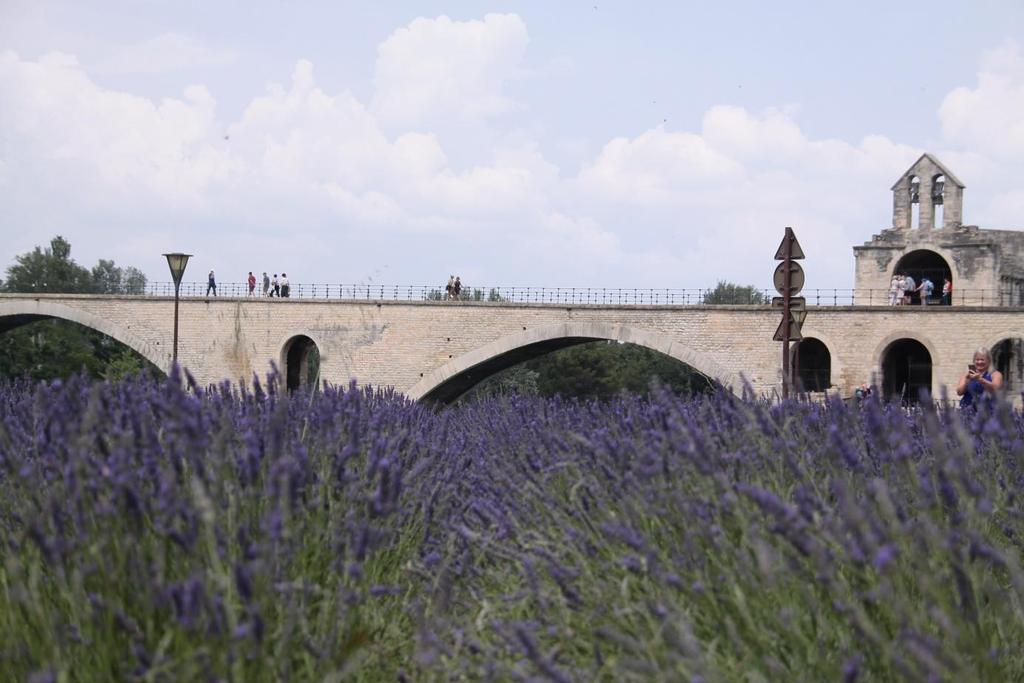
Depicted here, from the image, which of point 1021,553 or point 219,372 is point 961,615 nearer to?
point 1021,553

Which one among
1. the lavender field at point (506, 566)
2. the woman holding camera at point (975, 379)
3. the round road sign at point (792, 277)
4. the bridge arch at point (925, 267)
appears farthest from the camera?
the bridge arch at point (925, 267)

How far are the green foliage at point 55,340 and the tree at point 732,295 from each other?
37555 mm

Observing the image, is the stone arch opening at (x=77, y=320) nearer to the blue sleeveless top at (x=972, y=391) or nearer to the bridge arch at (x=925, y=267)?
the bridge arch at (x=925, y=267)

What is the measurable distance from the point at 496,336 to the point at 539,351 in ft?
7.78

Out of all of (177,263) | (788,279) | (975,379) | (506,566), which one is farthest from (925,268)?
(506,566)

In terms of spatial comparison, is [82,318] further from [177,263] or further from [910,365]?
[910,365]

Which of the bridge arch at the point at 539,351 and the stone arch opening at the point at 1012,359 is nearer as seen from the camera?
the stone arch opening at the point at 1012,359

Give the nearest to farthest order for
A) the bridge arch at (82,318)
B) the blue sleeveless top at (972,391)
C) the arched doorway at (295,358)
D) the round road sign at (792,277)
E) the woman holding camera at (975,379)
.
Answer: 1. the woman holding camera at (975,379)
2. the blue sleeveless top at (972,391)
3. the round road sign at (792,277)
4. the arched doorway at (295,358)
5. the bridge arch at (82,318)

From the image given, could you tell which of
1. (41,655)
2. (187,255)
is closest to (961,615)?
(41,655)

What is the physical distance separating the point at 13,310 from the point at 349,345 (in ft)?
39.3

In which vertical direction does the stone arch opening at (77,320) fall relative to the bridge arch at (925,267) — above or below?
below

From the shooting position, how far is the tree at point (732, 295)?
84.3 metres

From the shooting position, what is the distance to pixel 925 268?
36469mm

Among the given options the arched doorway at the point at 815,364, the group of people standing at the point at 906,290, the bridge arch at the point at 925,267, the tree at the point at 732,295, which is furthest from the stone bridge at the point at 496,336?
the tree at the point at 732,295
